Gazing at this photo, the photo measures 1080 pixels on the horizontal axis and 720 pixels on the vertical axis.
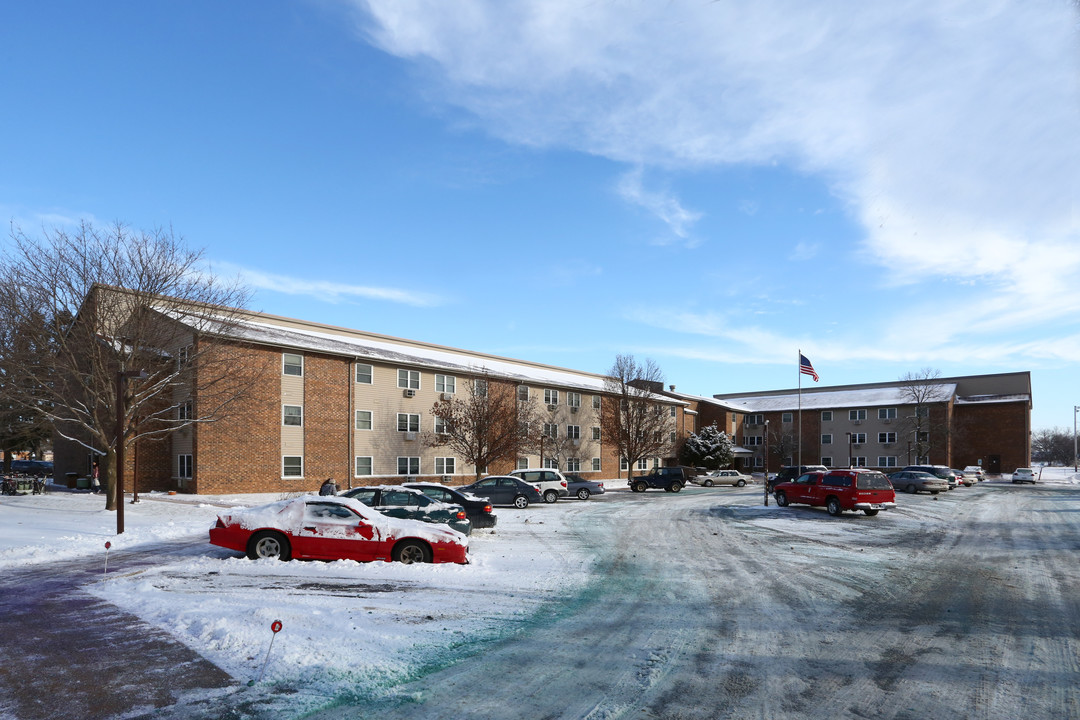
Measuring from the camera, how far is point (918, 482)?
135ft

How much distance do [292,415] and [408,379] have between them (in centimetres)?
833

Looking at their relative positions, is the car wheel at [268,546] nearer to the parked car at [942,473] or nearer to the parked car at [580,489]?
the parked car at [580,489]

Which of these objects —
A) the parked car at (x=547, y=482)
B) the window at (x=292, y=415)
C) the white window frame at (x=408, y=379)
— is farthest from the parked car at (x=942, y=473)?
the window at (x=292, y=415)

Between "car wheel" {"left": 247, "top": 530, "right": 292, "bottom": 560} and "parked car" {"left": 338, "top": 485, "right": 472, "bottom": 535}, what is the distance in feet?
8.43

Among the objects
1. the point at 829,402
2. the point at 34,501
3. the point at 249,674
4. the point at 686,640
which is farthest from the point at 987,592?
the point at 829,402

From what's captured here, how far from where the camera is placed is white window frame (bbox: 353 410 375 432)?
3888cm

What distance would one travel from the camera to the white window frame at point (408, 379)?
4181 centimetres

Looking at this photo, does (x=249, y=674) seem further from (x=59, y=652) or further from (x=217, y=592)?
(x=217, y=592)

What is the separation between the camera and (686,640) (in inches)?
329

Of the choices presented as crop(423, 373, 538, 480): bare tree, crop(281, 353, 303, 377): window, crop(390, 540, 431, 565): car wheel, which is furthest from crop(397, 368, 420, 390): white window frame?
crop(390, 540, 431, 565): car wheel

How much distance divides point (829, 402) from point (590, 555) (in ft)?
237

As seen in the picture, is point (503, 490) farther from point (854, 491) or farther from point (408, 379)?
point (408, 379)

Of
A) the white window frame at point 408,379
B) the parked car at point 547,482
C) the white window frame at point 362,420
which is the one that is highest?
the white window frame at point 408,379

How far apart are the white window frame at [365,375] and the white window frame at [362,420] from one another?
1.70 meters
